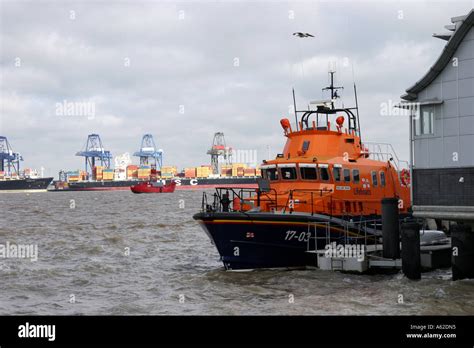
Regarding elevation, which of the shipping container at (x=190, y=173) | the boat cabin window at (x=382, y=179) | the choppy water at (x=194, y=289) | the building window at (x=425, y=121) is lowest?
the choppy water at (x=194, y=289)

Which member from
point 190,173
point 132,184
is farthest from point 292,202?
point 190,173

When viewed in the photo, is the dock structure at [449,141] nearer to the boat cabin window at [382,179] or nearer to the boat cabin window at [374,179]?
the boat cabin window at [374,179]

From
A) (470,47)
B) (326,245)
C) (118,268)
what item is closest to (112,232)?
(118,268)

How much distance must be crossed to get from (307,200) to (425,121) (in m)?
4.62

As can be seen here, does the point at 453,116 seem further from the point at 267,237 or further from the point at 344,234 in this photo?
the point at 267,237

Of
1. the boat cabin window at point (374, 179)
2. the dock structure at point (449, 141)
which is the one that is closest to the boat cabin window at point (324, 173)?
the boat cabin window at point (374, 179)

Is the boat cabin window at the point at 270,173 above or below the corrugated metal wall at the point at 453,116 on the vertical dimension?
below

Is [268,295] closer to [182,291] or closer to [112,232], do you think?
[182,291]

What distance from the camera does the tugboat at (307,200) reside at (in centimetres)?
1841

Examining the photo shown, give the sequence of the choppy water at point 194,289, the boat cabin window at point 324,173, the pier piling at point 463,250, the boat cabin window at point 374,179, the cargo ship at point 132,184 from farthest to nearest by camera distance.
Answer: the cargo ship at point 132,184 < the boat cabin window at point 374,179 < the boat cabin window at point 324,173 < the pier piling at point 463,250 < the choppy water at point 194,289

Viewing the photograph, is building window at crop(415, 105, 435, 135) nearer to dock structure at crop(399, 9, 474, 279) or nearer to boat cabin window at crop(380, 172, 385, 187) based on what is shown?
dock structure at crop(399, 9, 474, 279)

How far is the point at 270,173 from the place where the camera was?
21.2m

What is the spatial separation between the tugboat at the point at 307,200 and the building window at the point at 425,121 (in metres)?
3.49
